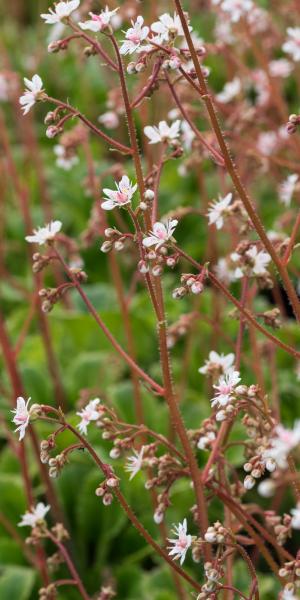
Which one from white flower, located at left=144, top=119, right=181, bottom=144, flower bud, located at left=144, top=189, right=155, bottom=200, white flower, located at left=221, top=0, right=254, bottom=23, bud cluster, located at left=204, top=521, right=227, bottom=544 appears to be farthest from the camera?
white flower, located at left=221, top=0, right=254, bottom=23

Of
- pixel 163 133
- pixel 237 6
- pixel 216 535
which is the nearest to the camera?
pixel 216 535

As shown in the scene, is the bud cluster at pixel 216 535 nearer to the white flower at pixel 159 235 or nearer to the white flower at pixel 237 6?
the white flower at pixel 159 235

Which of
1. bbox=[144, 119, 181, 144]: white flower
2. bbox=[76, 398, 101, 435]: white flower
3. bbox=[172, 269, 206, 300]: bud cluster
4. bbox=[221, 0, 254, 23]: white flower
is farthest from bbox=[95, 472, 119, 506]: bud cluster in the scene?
bbox=[221, 0, 254, 23]: white flower

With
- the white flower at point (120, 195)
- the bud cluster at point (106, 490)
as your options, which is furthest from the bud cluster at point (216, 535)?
the white flower at point (120, 195)

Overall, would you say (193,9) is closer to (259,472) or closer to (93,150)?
(93,150)

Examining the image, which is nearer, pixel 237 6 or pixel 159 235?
pixel 159 235

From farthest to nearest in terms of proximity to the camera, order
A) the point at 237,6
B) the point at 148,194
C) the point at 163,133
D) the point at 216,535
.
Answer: the point at 237,6 < the point at 163,133 < the point at 148,194 < the point at 216,535

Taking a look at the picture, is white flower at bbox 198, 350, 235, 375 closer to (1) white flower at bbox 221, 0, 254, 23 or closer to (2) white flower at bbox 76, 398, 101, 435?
(2) white flower at bbox 76, 398, 101, 435

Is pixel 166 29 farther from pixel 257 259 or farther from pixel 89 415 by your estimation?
pixel 89 415

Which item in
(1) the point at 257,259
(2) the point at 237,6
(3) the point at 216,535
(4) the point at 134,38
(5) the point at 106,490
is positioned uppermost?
(2) the point at 237,6

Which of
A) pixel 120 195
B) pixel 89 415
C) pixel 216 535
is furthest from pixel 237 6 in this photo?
pixel 216 535
